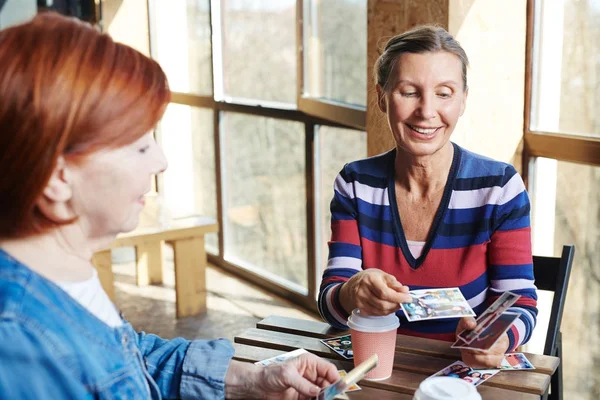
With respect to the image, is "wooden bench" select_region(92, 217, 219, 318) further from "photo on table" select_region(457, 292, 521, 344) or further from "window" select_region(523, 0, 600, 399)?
"photo on table" select_region(457, 292, 521, 344)

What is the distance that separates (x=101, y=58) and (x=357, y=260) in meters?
1.10

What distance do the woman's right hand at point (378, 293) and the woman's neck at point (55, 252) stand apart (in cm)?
66

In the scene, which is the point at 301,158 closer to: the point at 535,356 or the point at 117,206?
the point at 535,356

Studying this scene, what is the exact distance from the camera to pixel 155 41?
612cm

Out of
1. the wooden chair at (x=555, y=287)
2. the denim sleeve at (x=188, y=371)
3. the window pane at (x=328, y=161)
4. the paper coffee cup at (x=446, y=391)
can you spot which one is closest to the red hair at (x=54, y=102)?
the denim sleeve at (x=188, y=371)

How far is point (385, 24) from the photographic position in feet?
9.78

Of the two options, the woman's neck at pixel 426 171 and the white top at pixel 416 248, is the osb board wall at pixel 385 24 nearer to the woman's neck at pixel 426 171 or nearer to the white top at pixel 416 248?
the woman's neck at pixel 426 171

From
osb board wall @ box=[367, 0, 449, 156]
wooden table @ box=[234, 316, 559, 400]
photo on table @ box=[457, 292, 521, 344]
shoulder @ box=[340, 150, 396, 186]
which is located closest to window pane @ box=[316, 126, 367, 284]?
osb board wall @ box=[367, 0, 449, 156]

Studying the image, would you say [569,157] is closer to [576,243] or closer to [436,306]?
[576,243]

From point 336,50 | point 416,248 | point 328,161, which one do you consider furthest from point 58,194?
point 328,161

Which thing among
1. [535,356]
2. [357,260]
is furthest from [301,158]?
[535,356]

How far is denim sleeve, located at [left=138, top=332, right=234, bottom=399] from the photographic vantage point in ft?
4.43

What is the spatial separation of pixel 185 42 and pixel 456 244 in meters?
4.23

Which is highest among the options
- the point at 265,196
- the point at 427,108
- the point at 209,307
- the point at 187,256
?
the point at 427,108
